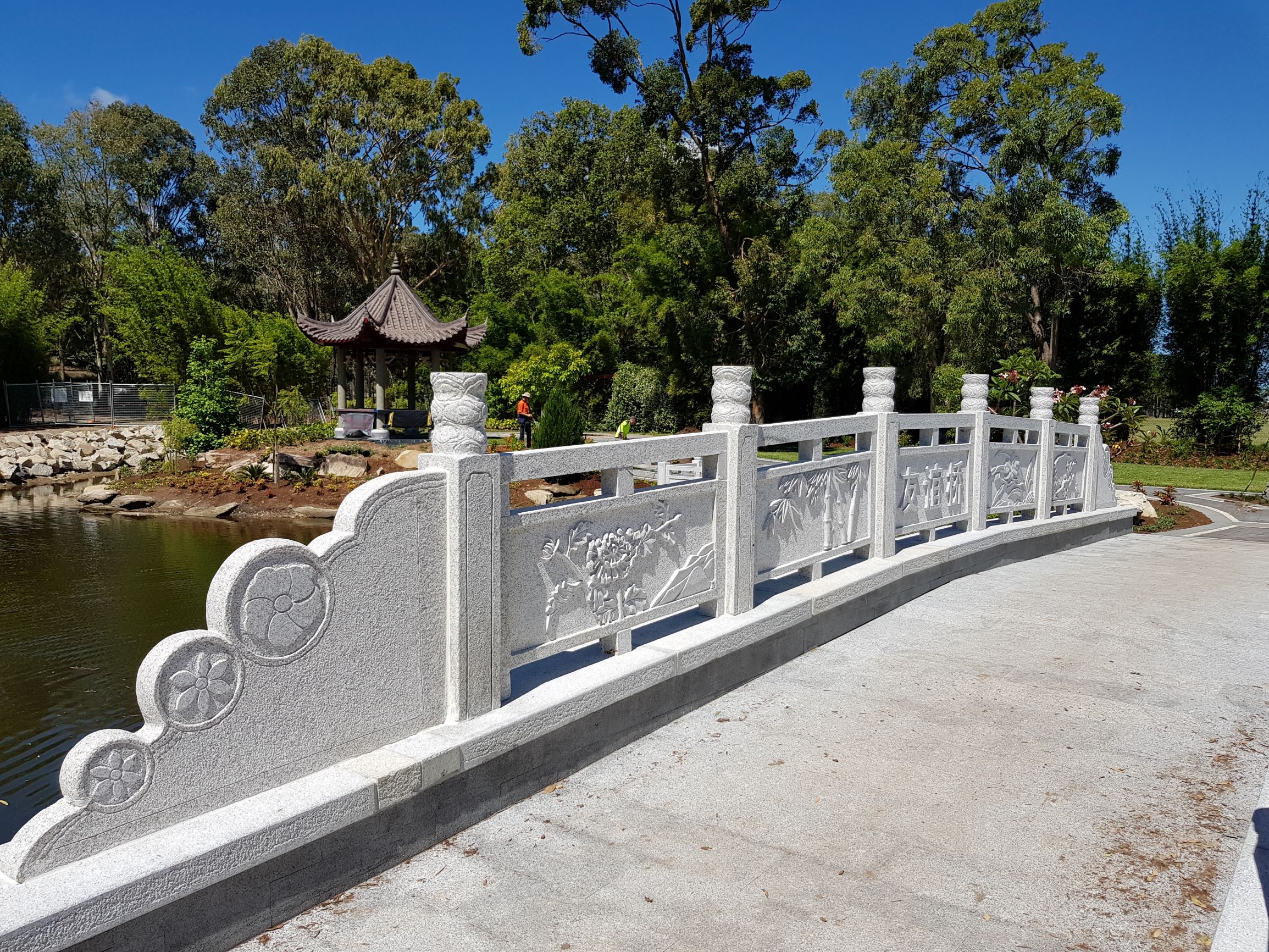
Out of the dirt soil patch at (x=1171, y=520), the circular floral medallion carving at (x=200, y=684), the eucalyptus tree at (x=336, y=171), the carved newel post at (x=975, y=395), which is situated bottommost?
the dirt soil patch at (x=1171, y=520)

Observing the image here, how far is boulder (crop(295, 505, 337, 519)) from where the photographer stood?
1627 centimetres

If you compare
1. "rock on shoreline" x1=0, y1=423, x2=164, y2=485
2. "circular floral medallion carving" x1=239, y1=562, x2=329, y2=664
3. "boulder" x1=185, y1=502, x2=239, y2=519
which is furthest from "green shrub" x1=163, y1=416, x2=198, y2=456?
"circular floral medallion carving" x1=239, y1=562, x2=329, y2=664

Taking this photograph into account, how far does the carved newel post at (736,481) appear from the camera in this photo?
4.70 m

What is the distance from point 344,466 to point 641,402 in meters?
10.4

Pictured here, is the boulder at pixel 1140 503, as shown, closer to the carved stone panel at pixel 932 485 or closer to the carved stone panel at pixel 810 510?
the carved stone panel at pixel 932 485

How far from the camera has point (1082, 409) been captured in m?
9.95

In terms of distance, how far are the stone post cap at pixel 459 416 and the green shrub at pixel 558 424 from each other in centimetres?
1307

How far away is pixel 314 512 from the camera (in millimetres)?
16422

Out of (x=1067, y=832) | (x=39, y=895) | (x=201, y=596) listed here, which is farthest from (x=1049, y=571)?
(x=201, y=596)

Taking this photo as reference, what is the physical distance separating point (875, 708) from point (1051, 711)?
2.84ft

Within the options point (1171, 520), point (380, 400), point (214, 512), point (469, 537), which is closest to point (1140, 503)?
point (1171, 520)

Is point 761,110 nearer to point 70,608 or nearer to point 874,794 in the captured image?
point 70,608

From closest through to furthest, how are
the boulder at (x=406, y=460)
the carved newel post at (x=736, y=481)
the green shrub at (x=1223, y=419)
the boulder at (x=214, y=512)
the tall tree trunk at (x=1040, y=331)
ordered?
1. the carved newel post at (x=736, y=481)
2. the boulder at (x=214, y=512)
3. the boulder at (x=406, y=460)
4. the green shrub at (x=1223, y=419)
5. the tall tree trunk at (x=1040, y=331)

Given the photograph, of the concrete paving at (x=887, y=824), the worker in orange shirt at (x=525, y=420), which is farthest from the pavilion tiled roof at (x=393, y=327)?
the concrete paving at (x=887, y=824)
